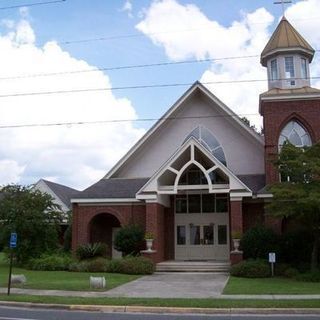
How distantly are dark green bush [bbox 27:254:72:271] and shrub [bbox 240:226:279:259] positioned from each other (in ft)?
30.7

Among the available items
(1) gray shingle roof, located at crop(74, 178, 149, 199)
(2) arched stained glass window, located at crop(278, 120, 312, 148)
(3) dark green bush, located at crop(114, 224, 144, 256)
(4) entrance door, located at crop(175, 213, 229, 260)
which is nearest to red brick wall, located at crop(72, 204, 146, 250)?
(1) gray shingle roof, located at crop(74, 178, 149, 199)

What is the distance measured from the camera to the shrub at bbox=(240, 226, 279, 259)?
27219 millimetres

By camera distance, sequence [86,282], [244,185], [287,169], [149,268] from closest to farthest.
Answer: [86,282]
[287,169]
[149,268]
[244,185]

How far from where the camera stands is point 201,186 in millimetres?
30047

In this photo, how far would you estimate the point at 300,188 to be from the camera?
23.3 metres

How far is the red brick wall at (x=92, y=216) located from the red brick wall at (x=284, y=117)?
25.5ft

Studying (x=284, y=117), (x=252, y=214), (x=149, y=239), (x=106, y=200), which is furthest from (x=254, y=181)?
(x=106, y=200)

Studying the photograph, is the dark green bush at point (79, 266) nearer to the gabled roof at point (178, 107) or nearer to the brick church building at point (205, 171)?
the brick church building at point (205, 171)

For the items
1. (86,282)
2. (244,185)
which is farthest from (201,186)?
(86,282)

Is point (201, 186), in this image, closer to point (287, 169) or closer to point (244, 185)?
point (244, 185)

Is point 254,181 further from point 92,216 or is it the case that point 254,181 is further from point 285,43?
point 92,216

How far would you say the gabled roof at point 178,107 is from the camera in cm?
3294

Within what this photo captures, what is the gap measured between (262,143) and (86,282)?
15421 mm

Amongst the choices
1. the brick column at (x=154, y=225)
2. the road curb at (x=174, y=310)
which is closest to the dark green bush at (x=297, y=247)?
the brick column at (x=154, y=225)
